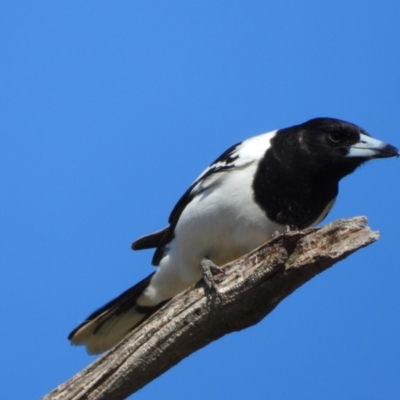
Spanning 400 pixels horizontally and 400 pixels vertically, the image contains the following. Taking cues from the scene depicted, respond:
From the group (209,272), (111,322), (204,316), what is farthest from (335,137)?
(111,322)

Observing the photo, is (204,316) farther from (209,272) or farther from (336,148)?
(336,148)

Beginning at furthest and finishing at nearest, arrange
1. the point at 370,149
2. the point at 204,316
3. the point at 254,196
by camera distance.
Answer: the point at 370,149
the point at 254,196
the point at 204,316

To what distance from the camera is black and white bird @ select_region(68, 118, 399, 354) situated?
17.8 ft

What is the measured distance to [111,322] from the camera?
232 inches

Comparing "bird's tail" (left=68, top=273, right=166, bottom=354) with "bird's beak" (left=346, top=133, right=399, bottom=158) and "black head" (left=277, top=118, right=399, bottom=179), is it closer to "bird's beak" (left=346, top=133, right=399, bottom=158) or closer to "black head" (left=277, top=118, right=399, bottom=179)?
"black head" (left=277, top=118, right=399, bottom=179)

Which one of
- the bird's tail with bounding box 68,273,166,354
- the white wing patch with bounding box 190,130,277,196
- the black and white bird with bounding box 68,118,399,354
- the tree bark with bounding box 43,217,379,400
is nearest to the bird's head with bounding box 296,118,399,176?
the black and white bird with bounding box 68,118,399,354

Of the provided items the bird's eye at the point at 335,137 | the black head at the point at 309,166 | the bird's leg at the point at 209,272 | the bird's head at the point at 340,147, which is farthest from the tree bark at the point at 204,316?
the bird's eye at the point at 335,137

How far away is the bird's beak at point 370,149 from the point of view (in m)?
5.52

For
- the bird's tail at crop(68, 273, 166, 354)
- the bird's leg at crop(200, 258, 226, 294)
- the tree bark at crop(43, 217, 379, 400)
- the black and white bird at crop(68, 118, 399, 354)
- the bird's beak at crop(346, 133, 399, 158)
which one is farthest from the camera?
the bird's tail at crop(68, 273, 166, 354)

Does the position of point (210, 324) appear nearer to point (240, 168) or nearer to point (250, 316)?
point (250, 316)

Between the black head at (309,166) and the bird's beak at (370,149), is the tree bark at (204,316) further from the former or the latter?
the bird's beak at (370,149)

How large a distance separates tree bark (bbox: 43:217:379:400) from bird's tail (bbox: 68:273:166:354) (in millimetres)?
1181

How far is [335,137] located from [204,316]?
1.72 metres

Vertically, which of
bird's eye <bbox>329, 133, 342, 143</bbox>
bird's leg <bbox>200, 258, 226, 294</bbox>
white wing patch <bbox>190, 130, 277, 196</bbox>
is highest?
white wing patch <bbox>190, 130, 277, 196</bbox>
